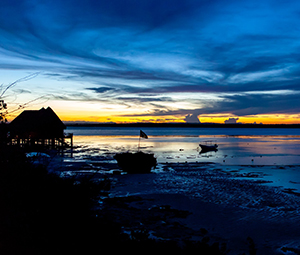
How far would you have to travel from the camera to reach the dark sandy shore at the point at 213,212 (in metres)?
10.5

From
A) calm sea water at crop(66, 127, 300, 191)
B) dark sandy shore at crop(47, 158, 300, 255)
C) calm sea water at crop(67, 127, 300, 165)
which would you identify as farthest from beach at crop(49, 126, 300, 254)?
calm sea water at crop(67, 127, 300, 165)

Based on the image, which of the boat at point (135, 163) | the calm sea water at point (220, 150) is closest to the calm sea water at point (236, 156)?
the calm sea water at point (220, 150)

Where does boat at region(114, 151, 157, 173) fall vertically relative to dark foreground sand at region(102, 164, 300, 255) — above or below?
above

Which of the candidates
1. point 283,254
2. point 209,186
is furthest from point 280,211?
point 209,186

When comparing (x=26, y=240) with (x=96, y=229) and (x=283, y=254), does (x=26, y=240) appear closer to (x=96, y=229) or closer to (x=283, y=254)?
(x=96, y=229)

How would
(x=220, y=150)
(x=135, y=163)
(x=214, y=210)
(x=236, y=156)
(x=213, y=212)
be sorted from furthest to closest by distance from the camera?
(x=220, y=150)
(x=236, y=156)
(x=135, y=163)
(x=214, y=210)
(x=213, y=212)

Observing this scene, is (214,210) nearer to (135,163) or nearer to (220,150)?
(135,163)

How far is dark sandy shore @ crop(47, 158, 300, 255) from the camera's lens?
1052 cm

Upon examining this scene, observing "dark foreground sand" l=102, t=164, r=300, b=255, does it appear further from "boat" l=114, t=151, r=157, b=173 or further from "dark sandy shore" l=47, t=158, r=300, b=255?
"boat" l=114, t=151, r=157, b=173

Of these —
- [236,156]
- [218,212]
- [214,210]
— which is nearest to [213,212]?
[218,212]

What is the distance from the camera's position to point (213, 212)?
539 inches

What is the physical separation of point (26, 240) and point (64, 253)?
3.50 ft

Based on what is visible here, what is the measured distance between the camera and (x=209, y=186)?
19.8 meters

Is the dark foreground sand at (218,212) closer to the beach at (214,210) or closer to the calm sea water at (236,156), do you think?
the beach at (214,210)
